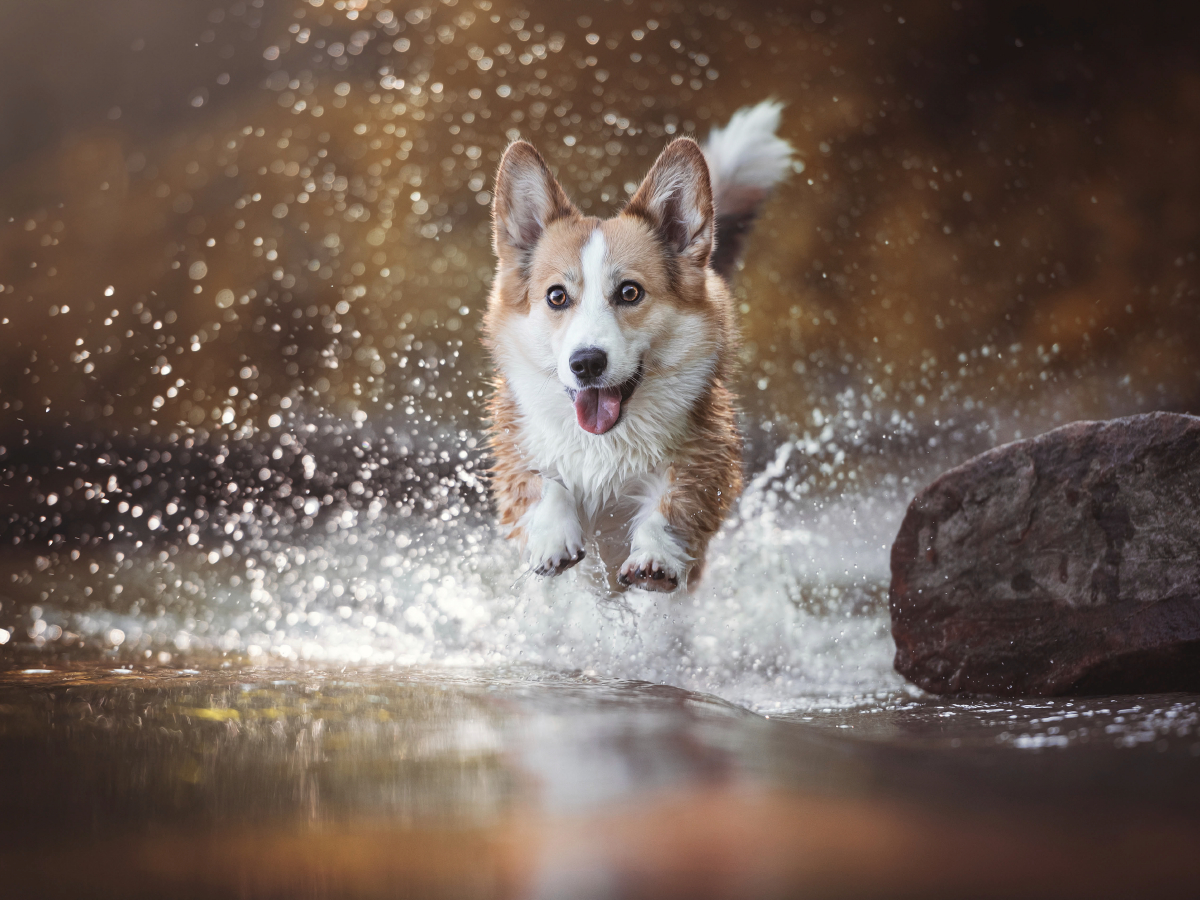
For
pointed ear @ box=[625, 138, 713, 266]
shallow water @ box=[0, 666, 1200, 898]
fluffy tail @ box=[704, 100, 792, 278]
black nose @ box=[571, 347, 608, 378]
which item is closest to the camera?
shallow water @ box=[0, 666, 1200, 898]

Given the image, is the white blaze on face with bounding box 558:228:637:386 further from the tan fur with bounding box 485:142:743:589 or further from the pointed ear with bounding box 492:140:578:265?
the pointed ear with bounding box 492:140:578:265

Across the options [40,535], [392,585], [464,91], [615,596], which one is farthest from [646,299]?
[40,535]

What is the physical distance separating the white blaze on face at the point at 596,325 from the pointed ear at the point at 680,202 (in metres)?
0.20

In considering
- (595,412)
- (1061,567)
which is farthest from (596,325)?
(1061,567)

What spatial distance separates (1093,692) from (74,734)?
2034 millimetres

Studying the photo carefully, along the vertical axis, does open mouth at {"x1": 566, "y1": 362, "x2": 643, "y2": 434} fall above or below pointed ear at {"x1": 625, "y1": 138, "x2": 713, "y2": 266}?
below

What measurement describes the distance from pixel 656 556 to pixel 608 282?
692 mm

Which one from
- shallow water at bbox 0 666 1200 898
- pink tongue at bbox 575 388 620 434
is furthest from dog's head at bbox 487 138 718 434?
shallow water at bbox 0 666 1200 898

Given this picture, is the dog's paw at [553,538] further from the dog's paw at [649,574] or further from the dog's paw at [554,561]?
the dog's paw at [649,574]

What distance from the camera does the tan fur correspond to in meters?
2.31

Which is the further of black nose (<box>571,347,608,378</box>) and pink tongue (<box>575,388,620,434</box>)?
pink tongue (<box>575,388,620,434</box>)

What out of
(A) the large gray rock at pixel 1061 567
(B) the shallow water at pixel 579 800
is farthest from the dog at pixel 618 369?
(B) the shallow water at pixel 579 800

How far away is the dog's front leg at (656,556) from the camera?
2.10 metres

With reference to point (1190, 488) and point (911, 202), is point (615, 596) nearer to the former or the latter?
point (1190, 488)
